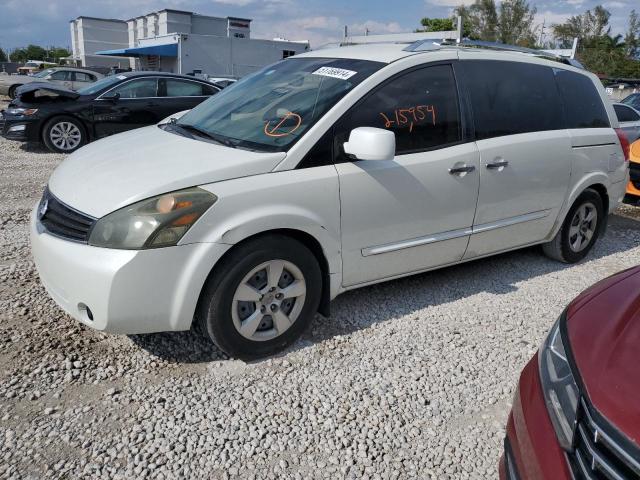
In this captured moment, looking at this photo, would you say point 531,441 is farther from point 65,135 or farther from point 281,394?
point 65,135

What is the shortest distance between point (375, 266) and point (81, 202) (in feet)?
5.85

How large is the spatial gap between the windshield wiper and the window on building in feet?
21.8

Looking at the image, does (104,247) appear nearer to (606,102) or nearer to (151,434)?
(151,434)

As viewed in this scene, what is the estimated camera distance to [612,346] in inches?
68.5

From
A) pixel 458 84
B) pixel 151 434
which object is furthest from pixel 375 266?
pixel 151 434

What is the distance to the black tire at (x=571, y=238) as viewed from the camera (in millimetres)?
4789

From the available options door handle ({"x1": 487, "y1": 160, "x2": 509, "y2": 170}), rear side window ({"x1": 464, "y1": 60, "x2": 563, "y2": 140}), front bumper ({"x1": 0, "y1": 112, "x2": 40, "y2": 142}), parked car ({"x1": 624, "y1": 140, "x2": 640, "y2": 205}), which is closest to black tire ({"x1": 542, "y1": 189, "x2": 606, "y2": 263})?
rear side window ({"x1": 464, "y1": 60, "x2": 563, "y2": 140})

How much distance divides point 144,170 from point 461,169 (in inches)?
81.6

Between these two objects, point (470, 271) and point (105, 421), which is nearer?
point (105, 421)

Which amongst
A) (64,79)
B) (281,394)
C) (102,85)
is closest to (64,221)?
(281,394)

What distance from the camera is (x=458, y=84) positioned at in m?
3.85

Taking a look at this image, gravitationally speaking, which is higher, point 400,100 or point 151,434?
point 400,100

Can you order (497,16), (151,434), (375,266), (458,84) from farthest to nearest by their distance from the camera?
1. (497,16)
2. (458,84)
3. (375,266)
4. (151,434)

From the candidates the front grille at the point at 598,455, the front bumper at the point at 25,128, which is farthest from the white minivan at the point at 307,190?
the front bumper at the point at 25,128
